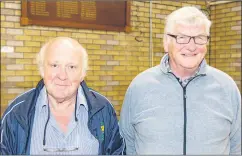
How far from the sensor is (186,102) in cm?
135

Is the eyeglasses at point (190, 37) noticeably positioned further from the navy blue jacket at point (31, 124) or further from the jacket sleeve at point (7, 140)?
the jacket sleeve at point (7, 140)

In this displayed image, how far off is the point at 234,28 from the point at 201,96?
221 cm

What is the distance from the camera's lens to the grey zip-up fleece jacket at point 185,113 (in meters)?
1.32

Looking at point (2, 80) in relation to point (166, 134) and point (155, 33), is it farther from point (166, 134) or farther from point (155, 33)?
point (166, 134)

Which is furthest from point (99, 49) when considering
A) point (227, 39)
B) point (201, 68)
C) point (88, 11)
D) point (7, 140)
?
point (7, 140)

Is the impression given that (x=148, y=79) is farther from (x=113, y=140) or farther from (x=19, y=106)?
(x=19, y=106)

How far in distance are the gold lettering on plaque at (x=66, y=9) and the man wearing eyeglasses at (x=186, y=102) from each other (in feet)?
4.96

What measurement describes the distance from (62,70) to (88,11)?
1.68 meters

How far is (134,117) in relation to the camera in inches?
55.6

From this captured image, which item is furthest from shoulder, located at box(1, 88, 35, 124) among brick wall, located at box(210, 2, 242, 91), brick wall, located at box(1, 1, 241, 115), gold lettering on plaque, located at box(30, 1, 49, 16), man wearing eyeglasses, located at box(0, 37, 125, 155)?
brick wall, located at box(210, 2, 242, 91)

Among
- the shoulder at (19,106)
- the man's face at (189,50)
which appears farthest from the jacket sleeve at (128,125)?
the shoulder at (19,106)

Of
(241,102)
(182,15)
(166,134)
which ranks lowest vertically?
(166,134)

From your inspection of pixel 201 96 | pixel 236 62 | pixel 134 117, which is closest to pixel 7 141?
pixel 134 117

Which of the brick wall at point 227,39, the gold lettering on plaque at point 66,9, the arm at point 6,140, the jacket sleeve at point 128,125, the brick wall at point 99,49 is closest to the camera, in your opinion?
the arm at point 6,140
